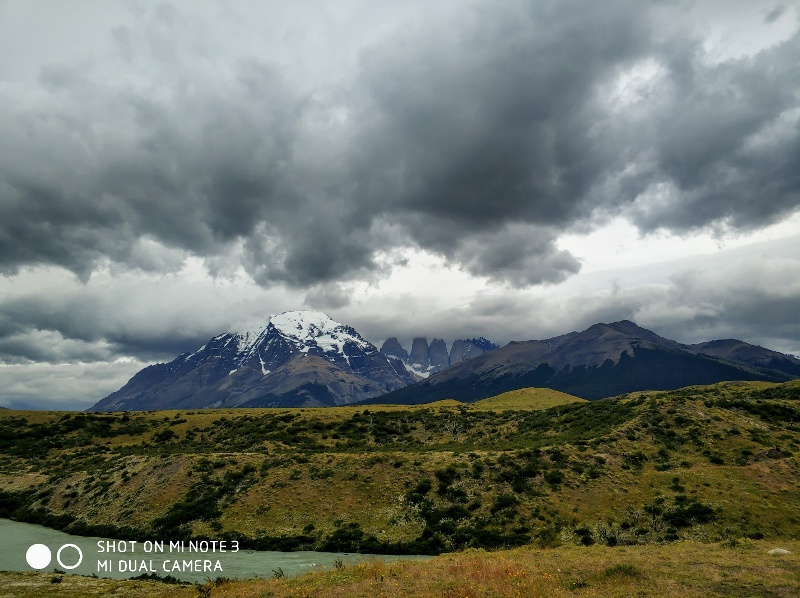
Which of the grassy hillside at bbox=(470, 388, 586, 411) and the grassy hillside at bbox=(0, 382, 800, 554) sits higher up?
the grassy hillside at bbox=(470, 388, 586, 411)

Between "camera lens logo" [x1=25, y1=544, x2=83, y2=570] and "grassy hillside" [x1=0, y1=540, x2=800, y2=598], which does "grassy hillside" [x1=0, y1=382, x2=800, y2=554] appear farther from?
"grassy hillside" [x1=0, y1=540, x2=800, y2=598]

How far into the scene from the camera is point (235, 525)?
161ft

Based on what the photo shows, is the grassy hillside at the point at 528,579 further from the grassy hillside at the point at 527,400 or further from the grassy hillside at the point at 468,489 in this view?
the grassy hillside at the point at 527,400

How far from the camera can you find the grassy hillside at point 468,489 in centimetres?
4622

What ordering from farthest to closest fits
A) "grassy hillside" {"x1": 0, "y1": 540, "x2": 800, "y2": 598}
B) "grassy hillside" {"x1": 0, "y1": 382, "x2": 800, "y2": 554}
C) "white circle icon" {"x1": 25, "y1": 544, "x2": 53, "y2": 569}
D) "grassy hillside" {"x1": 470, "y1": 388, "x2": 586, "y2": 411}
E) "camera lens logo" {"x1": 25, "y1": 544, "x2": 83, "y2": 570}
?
"grassy hillside" {"x1": 470, "y1": 388, "x2": 586, "y2": 411}
"grassy hillside" {"x1": 0, "y1": 382, "x2": 800, "y2": 554}
"white circle icon" {"x1": 25, "y1": 544, "x2": 53, "y2": 569}
"camera lens logo" {"x1": 25, "y1": 544, "x2": 83, "y2": 570}
"grassy hillside" {"x1": 0, "y1": 540, "x2": 800, "y2": 598}

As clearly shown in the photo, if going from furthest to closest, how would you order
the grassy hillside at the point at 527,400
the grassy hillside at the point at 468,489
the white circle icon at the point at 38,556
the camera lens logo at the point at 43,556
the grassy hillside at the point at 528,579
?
the grassy hillside at the point at 527,400
the grassy hillside at the point at 468,489
the white circle icon at the point at 38,556
the camera lens logo at the point at 43,556
the grassy hillside at the point at 528,579

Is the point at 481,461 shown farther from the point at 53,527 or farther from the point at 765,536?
the point at 53,527

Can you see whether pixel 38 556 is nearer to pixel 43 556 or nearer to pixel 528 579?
pixel 43 556

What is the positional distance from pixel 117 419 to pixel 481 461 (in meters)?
110

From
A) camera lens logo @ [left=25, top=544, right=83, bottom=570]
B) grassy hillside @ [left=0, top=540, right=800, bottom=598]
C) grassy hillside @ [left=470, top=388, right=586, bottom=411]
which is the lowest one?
camera lens logo @ [left=25, top=544, right=83, bottom=570]

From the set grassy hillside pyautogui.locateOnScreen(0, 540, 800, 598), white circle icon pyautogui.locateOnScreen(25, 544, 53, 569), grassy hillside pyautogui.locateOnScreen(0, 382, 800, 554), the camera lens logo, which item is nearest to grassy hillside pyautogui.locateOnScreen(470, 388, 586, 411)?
grassy hillside pyautogui.locateOnScreen(0, 382, 800, 554)

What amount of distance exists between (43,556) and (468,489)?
1691 inches

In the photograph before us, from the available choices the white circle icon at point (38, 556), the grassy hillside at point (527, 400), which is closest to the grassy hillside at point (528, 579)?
the white circle icon at point (38, 556)

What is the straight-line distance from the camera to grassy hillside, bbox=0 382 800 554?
46219 mm
